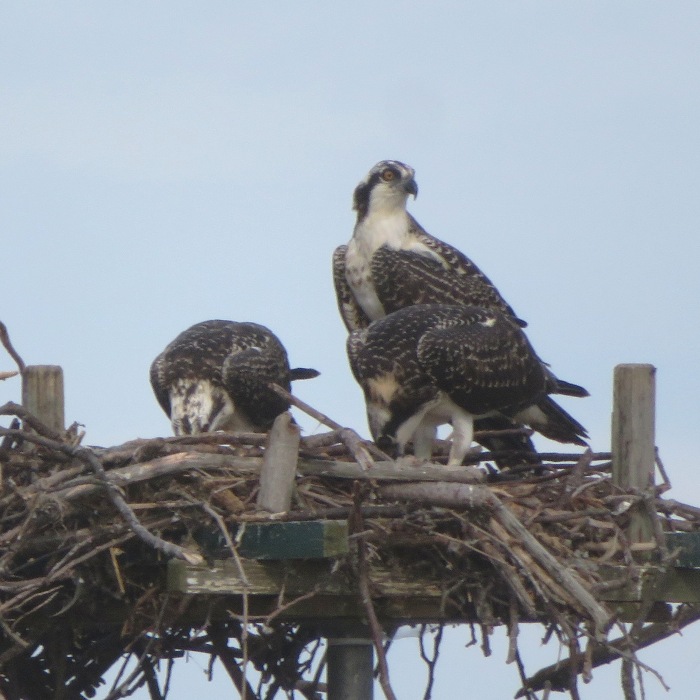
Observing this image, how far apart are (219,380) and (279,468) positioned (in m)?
2.58

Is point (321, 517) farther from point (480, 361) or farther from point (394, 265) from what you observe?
point (394, 265)

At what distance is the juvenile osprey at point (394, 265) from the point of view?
8266 mm

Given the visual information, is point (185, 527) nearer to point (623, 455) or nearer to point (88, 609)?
point (88, 609)

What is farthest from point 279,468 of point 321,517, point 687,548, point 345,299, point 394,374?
point 345,299

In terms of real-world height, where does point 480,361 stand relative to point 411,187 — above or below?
below

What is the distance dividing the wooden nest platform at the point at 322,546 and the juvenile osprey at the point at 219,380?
172 centimetres

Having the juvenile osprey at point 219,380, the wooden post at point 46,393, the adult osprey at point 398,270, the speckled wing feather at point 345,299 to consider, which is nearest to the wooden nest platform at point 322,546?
the wooden post at point 46,393

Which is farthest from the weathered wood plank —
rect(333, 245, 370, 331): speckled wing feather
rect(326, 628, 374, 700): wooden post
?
rect(333, 245, 370, 331): speckled wing feather

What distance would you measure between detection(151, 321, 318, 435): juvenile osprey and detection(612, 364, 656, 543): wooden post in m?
2.36

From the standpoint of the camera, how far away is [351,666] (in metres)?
6.01

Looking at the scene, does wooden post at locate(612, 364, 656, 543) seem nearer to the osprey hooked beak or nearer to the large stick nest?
the large stick nest

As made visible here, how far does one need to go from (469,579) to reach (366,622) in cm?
42

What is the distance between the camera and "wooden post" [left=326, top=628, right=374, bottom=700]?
5.98 metres

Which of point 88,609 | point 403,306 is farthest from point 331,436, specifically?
point 403,306
